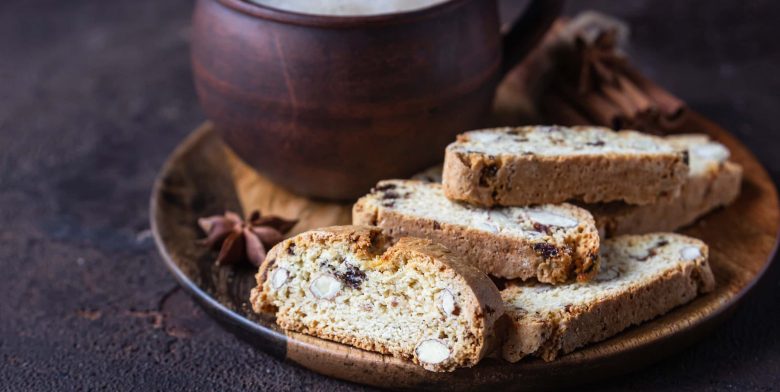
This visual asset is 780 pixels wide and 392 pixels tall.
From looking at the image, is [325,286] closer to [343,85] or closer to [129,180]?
[343,85]

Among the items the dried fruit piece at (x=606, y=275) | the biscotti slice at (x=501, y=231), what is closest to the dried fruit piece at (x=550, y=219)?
the biscotti slice at (x=501, y=231)

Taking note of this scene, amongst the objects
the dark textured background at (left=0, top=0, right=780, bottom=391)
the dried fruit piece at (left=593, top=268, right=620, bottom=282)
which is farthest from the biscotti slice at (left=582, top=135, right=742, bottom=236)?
the dark textured background at (left=0, top=0, right=780, bottom=391)

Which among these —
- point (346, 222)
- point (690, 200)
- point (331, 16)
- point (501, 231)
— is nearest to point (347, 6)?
point (331, 16)

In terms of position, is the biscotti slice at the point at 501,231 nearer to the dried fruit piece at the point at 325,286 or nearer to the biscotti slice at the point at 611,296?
the biscotti slice at the point at 611,296

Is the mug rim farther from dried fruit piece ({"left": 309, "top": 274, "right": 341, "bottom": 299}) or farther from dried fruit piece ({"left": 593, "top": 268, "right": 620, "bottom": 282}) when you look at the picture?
dried fruit piece ({"left": 593, "top": 268, "right": 620, "bottom": 282})

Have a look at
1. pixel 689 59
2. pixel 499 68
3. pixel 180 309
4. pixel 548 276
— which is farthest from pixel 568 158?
pixel 689 59

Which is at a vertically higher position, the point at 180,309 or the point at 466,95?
the point at 466,95

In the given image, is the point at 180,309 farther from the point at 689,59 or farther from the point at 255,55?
the point at 689,59
